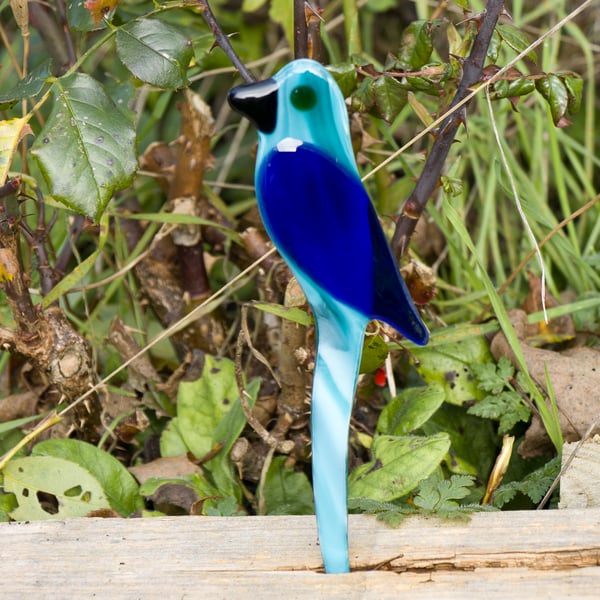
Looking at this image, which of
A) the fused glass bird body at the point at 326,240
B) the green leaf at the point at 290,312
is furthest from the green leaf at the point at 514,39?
the green leaf at the point at 290,312

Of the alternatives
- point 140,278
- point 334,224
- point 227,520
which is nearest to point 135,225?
point 140,278

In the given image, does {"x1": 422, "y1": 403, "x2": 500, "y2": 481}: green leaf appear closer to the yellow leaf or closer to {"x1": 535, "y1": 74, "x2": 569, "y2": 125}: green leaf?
{"x1": 535, "y1": 74, "x2": 569, "y2": 125}: green leaf

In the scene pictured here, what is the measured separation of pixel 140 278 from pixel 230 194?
795mm

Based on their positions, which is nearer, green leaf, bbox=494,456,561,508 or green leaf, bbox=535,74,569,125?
green leaf, bbox=535,74,569,125

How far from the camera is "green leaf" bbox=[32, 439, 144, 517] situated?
4.66 feet

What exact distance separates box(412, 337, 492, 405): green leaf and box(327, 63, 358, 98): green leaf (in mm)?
523

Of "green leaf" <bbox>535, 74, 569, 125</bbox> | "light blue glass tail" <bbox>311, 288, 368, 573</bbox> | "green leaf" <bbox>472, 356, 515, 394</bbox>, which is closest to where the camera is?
"light blue glass tail" <bbox>311, 288, 368, 573</bbox>

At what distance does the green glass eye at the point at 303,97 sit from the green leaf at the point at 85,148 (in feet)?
1.01

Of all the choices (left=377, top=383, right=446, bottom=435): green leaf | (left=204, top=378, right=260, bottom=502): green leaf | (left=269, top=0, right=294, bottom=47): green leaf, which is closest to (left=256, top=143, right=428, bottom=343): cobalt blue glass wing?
(left=377, top=383, right=446, bottom=435): green leaf

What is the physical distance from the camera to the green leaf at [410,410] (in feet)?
4.60

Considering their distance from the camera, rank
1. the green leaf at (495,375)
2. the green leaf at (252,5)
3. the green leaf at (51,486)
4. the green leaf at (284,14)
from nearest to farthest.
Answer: the green leaf at (51,486)
the green leaf at (495,375)
the green leaf at (284,14)
the green leaf at (252,5)

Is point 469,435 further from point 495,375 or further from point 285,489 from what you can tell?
point 285,489

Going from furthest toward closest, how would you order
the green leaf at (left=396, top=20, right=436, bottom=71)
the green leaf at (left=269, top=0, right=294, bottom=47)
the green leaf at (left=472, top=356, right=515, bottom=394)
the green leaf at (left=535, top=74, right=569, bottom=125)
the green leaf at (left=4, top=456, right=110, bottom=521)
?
1. the green leaf at (left=269, top=0, right=294, bottom=47)
2. the green leaf at (left=472, top=356, right=515, bottom=394)
3. the green leaf at (left=4, top=456, right=110, bottom=521)
4. the green leaf at (left=396, top=20, right=436, bottom=71)
5. the green leaf at (left=535, top=74, right=569, bottom=125)

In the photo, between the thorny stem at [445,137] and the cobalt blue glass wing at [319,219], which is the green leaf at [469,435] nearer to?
the thorny stem at [445,137]
